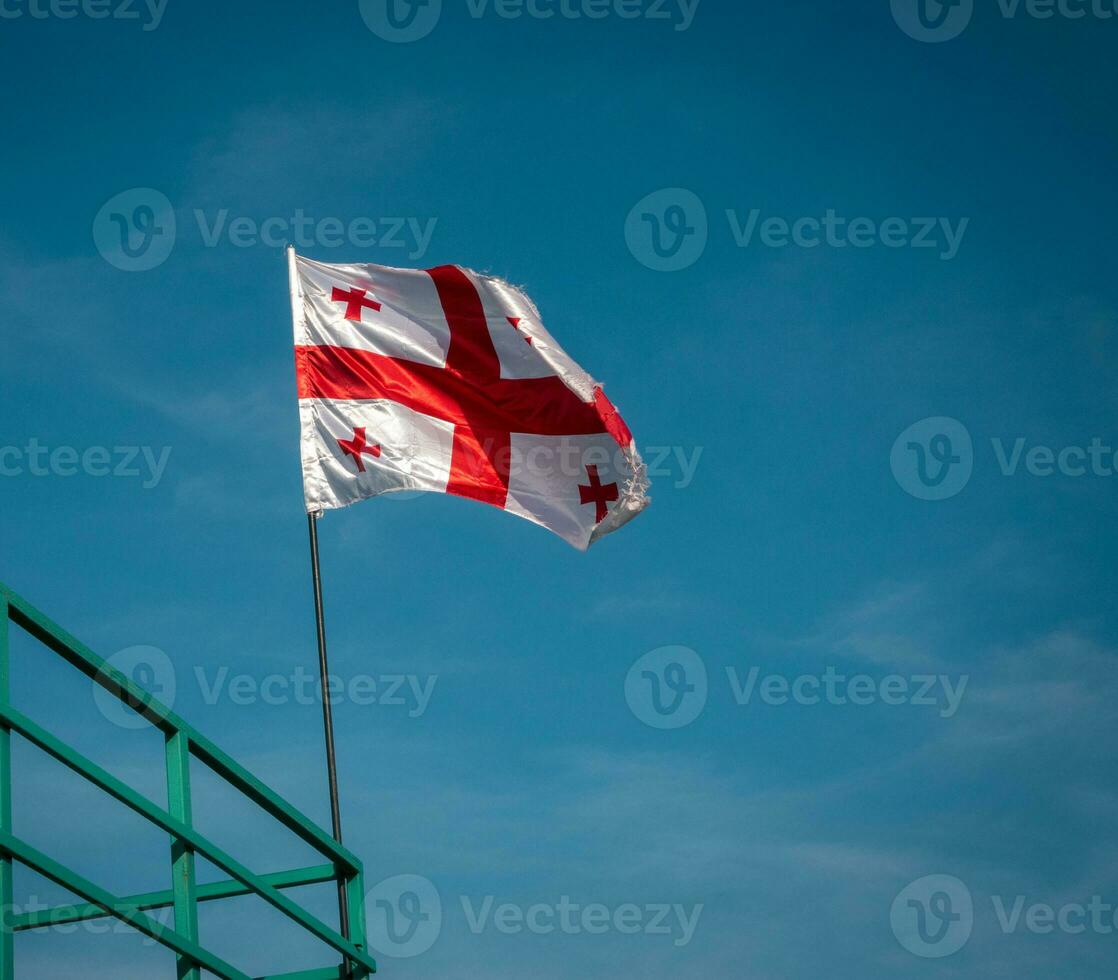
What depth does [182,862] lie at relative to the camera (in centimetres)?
706


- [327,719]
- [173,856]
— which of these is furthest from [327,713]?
[173,856]

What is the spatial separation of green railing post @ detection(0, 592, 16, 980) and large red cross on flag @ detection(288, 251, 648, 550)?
249 inches

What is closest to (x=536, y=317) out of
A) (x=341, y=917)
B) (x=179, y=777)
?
(x=341, y=917)

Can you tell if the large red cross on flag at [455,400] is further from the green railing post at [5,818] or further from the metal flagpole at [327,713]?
the green railing post at [5,818]

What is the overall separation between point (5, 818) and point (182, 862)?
133cm

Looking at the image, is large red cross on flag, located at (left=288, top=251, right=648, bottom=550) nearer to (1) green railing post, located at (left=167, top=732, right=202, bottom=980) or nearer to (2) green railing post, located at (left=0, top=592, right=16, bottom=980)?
(1) green railing post, located at (left=167, top=732, right=202, bottom=980)

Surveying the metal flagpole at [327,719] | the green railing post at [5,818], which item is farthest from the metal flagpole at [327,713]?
the green railing post at [5,818]

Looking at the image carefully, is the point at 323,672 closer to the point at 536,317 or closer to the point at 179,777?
the point at 179,777

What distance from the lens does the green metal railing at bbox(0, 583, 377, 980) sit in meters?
5.99

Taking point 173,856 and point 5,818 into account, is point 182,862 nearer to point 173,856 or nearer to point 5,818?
point 173,856

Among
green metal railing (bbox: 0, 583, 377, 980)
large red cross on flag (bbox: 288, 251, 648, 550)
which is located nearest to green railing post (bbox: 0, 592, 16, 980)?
green metal railing (bbox: 0, 583, 377, 980)

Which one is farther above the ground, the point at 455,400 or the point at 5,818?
the point at 455,400

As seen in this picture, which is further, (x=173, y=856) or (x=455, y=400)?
(x=455, y=400)

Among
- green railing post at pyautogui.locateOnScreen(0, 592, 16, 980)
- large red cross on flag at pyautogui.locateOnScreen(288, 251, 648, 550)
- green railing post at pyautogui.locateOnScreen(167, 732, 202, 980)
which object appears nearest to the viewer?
green railing post at pyautogui.locateOnScreen(0, 592, 16, 980)
